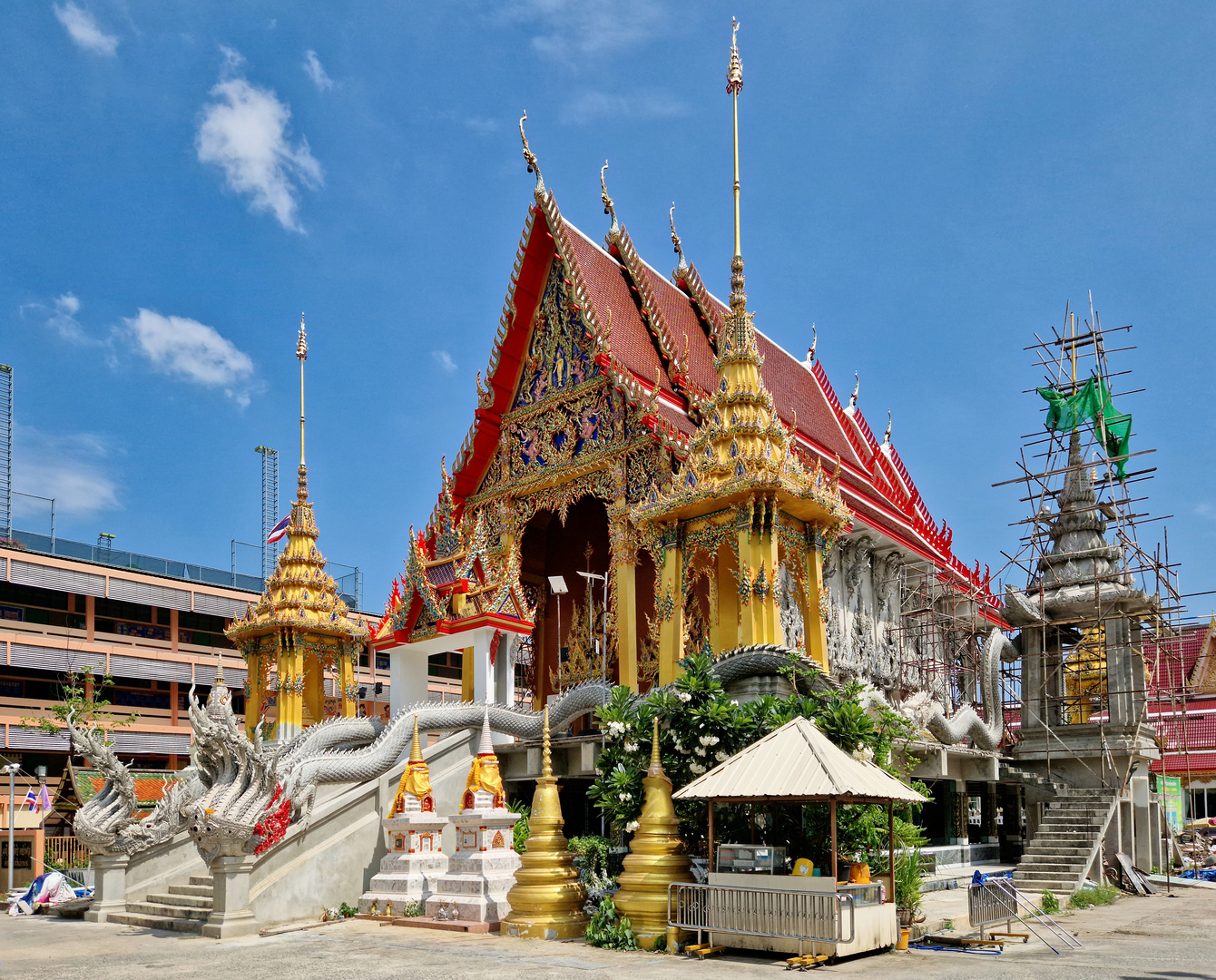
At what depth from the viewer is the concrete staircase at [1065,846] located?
1552 cm

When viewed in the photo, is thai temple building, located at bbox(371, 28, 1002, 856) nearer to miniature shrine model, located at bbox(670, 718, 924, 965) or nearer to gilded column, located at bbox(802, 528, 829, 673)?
gilded column, located at bbox(802, 528, 829, 673)

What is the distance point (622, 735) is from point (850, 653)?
289 inches

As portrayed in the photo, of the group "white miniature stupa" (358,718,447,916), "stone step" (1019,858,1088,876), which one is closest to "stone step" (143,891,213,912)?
"white miniature stupa" (358,718,447,916)

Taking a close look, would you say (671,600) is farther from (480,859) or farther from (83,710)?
(83,710)

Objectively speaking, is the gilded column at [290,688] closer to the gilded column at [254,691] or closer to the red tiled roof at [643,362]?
the gilded column at [254,691]

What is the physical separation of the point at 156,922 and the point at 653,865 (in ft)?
20.4

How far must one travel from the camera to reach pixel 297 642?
20.9m

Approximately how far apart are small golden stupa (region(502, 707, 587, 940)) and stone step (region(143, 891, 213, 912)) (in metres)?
3.68

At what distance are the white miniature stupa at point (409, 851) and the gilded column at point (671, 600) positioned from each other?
3.30 metres

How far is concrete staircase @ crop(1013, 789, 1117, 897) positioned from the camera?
1552 centimetres

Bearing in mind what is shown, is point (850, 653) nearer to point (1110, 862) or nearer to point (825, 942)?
point (1110, 862)

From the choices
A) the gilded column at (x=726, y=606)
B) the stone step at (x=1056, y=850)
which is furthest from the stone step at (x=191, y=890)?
the stone step at (x=1056, y=850)

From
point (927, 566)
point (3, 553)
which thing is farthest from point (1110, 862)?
point (3, 553)

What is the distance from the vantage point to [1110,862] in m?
16.8
